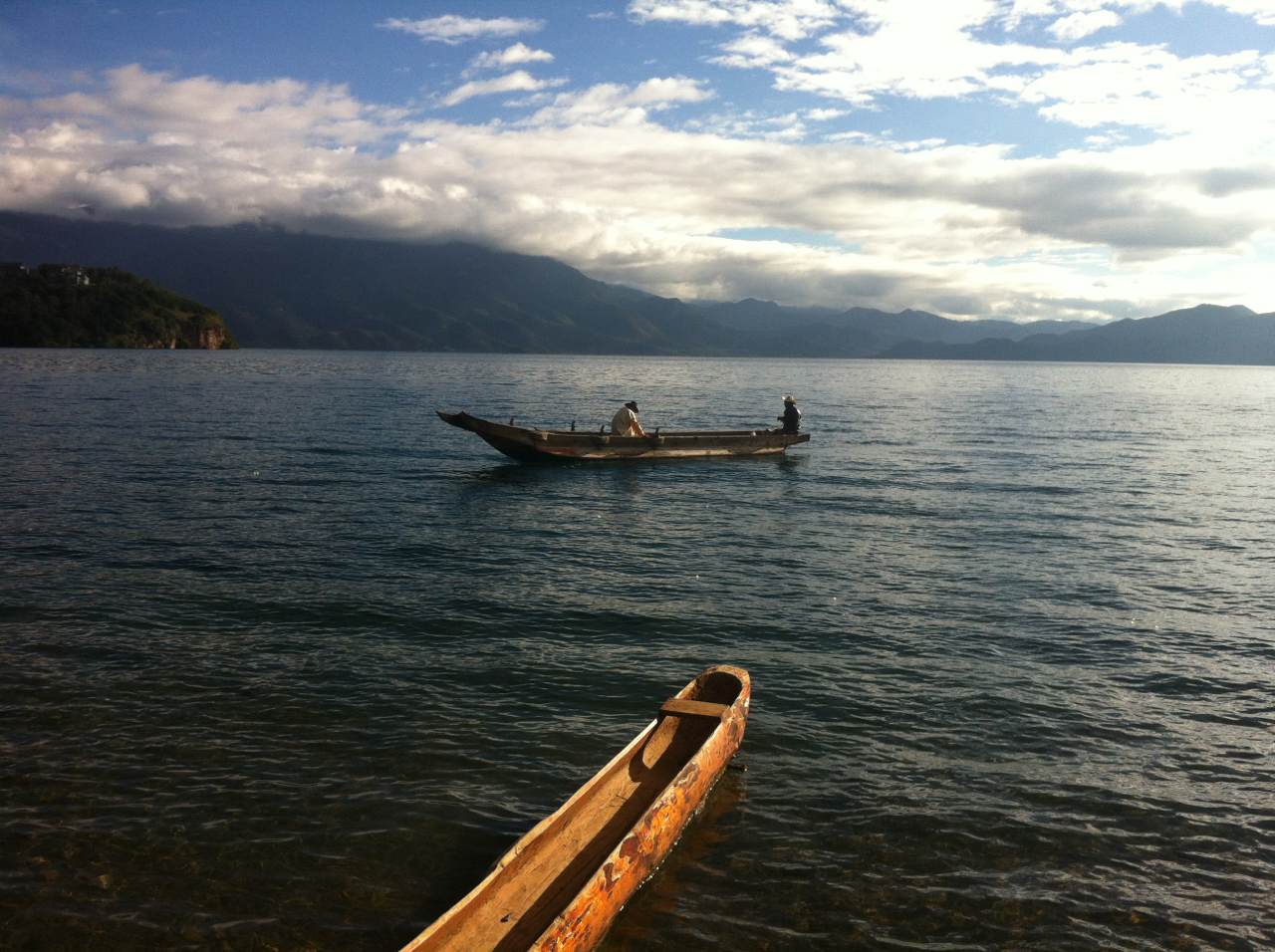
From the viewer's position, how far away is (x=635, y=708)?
12570mm

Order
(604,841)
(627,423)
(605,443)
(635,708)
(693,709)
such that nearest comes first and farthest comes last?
1. (604,841)
2. (693,709)
3. (635,708)
4. (605,443)
5. (627,423)

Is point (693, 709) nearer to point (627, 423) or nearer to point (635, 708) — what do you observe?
point (635, 708)

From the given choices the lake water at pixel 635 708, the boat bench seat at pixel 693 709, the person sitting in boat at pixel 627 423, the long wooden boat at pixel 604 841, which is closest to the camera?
the long wooden boat at pixel 604 841

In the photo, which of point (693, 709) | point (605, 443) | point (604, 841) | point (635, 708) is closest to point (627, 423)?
point (605, 443)

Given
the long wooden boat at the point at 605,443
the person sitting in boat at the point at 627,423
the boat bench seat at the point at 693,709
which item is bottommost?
the boat bench seat at the point at 693,709

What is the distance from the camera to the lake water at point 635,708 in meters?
8.47

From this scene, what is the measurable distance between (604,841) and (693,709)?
2.29m

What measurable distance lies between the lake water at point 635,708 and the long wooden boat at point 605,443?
710cm

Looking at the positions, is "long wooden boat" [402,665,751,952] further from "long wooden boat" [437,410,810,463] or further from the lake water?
"long wooden boat" [437,410,810,463]

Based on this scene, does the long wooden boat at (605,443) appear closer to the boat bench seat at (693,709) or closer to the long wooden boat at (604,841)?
the boat bench seat at (693,709)

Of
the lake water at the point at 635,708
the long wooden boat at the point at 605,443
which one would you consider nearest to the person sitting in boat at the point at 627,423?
the long wooden boat at the point at 605,443

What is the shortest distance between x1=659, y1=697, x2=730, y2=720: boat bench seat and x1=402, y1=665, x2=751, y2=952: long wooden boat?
0.5 inches

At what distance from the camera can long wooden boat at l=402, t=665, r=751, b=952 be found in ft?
23.0

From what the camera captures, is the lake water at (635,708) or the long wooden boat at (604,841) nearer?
the long wooden boat at (604,841)
